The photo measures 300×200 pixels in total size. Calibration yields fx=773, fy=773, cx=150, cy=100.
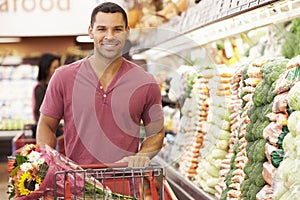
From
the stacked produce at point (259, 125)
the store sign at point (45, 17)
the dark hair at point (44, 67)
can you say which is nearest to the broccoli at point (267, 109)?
the stacked produce at point (259, 125)

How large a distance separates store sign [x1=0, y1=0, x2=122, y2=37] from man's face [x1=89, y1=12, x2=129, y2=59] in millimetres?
6303

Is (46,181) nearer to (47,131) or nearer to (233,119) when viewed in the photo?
(47,131)

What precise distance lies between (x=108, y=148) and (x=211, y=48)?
2.68 meters

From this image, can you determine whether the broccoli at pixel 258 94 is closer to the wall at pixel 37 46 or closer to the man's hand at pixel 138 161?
the man's hand at pixel 138 161

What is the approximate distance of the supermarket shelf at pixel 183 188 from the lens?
5017 mm

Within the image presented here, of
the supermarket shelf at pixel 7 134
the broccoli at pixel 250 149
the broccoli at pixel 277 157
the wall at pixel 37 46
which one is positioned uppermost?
the broccoli at pixel 277 157

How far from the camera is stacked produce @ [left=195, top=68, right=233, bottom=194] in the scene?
16.6 feet

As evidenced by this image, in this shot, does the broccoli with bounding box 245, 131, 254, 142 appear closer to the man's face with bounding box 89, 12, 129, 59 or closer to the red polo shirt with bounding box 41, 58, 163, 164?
the red polo shirt with bounding box 41, 58, 163, 164

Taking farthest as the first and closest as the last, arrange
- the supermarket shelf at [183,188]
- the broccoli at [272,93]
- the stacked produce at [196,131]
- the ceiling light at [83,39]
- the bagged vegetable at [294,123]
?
the ceiling light at [83,39]
the stacked produce at [196,131]
the supermarket shelf at [183,188]
the broccoli at [272,93]
the bagged vegetable at [294,123]

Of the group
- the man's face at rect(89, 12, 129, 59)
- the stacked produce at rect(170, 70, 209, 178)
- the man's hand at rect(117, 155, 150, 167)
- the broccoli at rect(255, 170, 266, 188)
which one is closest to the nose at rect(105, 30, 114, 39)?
the man's face at rect(89, 12, 129, 59)

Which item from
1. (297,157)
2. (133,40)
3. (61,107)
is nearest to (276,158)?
(297,157)

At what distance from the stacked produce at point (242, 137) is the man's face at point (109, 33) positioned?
75 cm

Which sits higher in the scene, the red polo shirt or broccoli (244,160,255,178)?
the red polo shirt

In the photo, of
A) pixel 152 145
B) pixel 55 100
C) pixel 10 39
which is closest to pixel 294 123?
pixel 152 145
